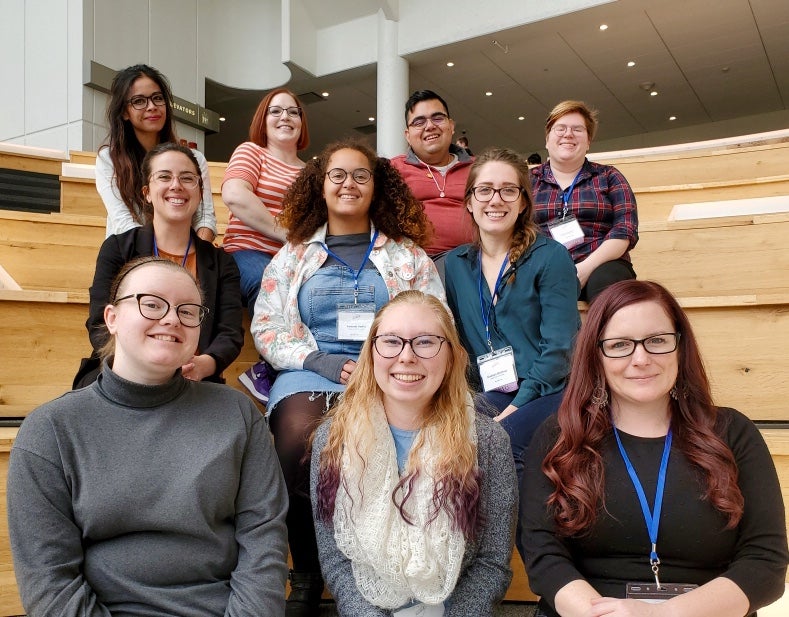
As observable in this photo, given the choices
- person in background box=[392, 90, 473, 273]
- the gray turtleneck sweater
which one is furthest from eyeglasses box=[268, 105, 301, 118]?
the gray turtleneck sweater

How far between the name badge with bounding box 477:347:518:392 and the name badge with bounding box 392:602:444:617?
650 mm

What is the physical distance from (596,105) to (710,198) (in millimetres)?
6128

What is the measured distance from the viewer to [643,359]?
121 centimetres

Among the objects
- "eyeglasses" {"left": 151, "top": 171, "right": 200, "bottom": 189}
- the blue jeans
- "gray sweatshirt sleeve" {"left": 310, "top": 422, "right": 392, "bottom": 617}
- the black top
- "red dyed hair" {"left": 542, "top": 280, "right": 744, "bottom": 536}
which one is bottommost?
"gray sweatshirt sleeve" {"left": 310, "top": 422, "right": 392, "bottom": 617}

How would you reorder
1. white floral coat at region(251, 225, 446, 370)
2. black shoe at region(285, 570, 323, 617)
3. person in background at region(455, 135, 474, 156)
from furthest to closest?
person in background at region(455, 135, 474, 156) < white floral coat at region(251, 225, 446, 370) < black shoe at region(285, 570, 323, 617)

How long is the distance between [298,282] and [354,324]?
222 mm

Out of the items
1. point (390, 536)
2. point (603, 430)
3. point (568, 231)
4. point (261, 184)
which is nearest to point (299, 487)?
point (390, 536)

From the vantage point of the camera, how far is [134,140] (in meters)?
2.42

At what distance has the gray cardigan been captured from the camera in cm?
127

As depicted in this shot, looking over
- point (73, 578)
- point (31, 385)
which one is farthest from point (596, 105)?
point (73, 578)

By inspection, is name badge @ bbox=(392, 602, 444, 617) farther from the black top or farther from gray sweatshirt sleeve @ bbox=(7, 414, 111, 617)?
gray sweatshirt sleeve @ bbox=(7, 414, 111, 617)

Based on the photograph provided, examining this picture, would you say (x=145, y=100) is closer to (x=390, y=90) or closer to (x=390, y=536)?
(x=390, y=536)

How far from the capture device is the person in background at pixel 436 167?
2.47 metres

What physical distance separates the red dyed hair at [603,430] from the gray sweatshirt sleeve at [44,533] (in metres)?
0.83
